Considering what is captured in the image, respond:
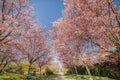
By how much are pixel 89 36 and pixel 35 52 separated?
19.2 metres

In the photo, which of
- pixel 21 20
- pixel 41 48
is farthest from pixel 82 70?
pixel 21 20

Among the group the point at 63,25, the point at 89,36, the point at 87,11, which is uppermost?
the point at 63,25

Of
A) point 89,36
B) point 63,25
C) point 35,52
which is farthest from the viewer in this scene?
point 35,52

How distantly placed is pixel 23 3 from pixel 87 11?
25.6 ft

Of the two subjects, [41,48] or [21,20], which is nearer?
[21,20]

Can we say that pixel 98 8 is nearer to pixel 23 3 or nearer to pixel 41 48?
pixel 23 3

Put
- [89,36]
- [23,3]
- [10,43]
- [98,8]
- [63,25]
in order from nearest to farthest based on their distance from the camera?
[98,8] → [89,36] → [10,43] → [23,3] → [63,25]

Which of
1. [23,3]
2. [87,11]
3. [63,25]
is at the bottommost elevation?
[87,11]

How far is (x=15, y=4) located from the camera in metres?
16.8

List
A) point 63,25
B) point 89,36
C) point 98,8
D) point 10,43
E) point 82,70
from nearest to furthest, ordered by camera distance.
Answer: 1. point 98,8
2. point 89,36
3. point 10,43
4. point 63,25
5. point 82,70

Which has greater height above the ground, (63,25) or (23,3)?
(23,3)

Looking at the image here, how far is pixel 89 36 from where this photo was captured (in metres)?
13.4

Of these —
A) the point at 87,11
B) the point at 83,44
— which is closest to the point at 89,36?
the point at 87,11

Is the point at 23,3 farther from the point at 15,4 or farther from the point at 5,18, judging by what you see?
the point at 5,18
